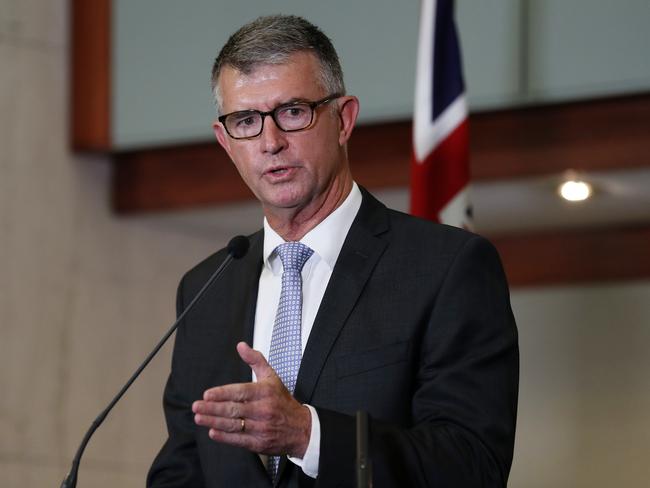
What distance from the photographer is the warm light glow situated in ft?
19.3

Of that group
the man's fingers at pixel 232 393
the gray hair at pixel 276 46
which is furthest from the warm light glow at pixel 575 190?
the man's fingers at pixel 232 393

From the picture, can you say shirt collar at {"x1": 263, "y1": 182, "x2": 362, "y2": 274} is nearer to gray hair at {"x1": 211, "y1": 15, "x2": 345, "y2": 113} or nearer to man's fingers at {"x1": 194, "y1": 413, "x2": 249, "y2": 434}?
gray hair at {"x1": 211, "y1": 15, "x2": 345, "y2": 113}

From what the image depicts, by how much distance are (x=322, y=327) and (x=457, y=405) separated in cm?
34

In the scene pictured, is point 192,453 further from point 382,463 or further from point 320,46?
point 320,46

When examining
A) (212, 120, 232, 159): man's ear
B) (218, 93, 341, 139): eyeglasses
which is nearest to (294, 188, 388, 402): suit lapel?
(218, 93, 341, 139): eyeglasses

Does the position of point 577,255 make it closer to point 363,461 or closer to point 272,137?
point 272,137

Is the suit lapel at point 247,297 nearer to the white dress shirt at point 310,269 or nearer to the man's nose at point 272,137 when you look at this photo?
the white dress shirt at point 310,269

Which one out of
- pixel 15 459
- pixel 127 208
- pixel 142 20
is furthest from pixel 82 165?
pixel 15 459

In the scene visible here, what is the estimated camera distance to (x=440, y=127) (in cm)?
492

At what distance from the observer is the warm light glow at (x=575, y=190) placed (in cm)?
589

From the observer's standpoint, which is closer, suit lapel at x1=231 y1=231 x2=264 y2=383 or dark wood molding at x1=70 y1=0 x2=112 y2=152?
suit lapel at x1=231 y1=231 x2=264 y2=383

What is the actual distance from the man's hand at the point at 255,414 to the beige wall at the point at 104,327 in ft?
13.8

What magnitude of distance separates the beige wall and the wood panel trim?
0.23 meters

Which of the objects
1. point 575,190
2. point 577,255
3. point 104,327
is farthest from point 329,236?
point 577,255
